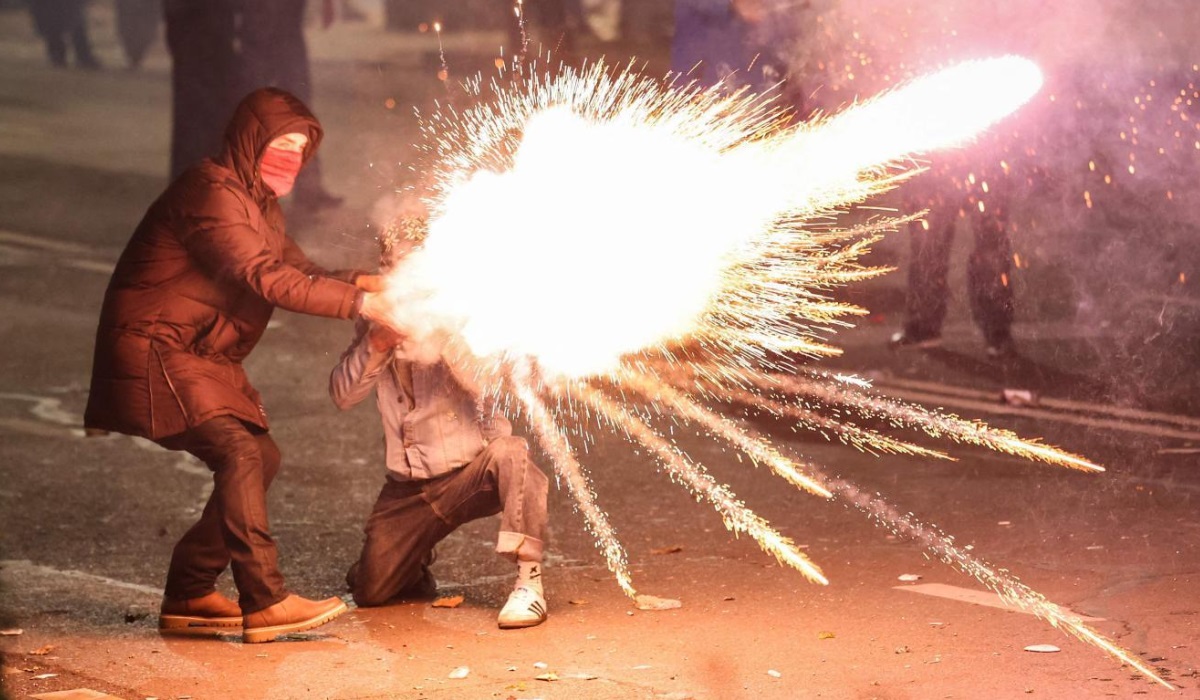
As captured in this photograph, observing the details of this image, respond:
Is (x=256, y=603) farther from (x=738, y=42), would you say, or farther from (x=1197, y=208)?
(x=1197, y=208)

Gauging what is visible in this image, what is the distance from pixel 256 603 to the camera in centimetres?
536

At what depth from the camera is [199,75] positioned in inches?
514

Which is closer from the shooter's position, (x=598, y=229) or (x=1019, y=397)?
(x=598, y=229)

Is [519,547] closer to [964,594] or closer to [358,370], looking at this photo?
[358,370]

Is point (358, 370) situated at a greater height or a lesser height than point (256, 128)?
lesser

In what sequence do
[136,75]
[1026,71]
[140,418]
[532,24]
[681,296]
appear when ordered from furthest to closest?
[136,75] → [532,24] → [1026,71] → [681,296] → [140,418]

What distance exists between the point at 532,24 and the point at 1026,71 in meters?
4.57

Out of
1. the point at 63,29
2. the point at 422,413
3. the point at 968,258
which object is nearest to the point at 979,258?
the point at 968,258

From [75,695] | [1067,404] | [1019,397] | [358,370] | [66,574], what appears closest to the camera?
[75,695]

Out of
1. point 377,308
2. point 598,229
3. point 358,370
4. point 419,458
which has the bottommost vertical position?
point 419,458

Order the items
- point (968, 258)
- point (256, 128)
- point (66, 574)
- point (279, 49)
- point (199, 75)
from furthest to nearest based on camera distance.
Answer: point (199, 75) → point (279, 49) → point (968, 258) → point (66, 574) → point (256, 128)

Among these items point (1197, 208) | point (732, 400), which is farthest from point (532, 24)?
point (1197, 208)

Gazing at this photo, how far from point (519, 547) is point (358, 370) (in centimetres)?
83

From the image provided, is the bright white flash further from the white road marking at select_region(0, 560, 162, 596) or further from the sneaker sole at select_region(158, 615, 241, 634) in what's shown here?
the white road marking at select_region(0, 560, 162, 596)
